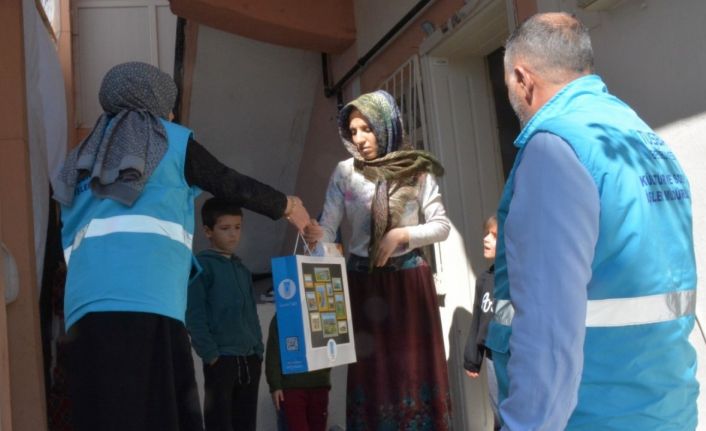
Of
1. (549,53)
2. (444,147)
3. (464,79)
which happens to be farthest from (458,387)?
(549,53)

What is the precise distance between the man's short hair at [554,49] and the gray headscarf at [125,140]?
1207 millimetres

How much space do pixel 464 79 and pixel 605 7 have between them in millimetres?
1714

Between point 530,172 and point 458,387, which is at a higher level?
point 530,172

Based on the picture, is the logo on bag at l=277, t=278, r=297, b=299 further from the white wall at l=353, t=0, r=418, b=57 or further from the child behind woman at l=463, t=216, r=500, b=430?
the white wall at l=353, t=0, r=418, b=57

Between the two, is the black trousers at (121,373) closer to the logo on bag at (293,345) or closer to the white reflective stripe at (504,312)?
the logo on bag at (293,345)

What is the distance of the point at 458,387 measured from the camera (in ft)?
14.8

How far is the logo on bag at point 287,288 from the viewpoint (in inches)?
110

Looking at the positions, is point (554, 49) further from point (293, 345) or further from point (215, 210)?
point (215, 210)

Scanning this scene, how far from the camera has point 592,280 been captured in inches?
61.2

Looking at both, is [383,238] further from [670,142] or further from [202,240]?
[202,240]

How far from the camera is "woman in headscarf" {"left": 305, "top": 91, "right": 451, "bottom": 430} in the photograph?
3355mm

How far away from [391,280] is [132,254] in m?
1.34

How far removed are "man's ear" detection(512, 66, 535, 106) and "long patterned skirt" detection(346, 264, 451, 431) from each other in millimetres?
1730

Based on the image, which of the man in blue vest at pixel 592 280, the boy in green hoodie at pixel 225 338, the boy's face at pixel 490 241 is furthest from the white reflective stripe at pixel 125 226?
the boy's face at pixel 490 241
